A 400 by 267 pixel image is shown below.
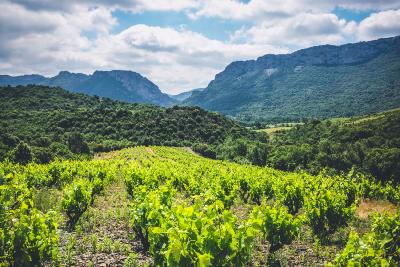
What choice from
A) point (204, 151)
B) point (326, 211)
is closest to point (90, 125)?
point (204, 151)

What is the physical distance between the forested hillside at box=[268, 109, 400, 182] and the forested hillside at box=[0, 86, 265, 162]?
29.5 metres

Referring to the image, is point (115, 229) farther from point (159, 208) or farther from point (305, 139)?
point (305, 139)

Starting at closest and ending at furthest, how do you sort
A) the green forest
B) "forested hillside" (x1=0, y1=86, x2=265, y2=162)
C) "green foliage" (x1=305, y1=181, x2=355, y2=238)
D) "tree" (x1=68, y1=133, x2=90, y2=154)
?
the green forest
"green foliage" (x1=305, y1=181, x2=355, y2=238)
"tree" (x1=68, y1=133, x2=90, y2=154)
"forested hillside" (x1=0, y1=86, x2=265, y2=162)

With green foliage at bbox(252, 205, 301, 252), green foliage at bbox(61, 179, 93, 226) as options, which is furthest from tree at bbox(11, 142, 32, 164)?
green foliage at bbox(252, 205, 301, 252)

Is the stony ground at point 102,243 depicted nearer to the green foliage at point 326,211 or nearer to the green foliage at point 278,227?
the green foliage at point 278,227

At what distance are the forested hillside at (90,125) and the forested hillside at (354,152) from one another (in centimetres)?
2954

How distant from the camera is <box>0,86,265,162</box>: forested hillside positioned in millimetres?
76750

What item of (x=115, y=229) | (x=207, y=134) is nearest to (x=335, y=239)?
(x=115, y=229)

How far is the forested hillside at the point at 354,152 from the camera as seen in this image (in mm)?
73625

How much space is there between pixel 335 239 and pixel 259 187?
8.17m

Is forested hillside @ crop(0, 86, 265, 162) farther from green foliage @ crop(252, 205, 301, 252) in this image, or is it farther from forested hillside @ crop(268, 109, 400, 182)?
green foliage @ crop(252, 205, 301, 252)

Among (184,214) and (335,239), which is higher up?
(184,214)

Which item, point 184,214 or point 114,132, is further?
point 114,132

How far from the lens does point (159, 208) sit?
11.3 meters
